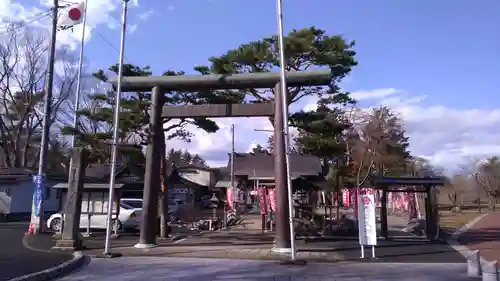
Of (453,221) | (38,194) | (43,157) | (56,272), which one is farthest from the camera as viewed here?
(453,221)

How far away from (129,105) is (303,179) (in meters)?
9.11

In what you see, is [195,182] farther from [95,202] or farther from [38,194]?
[38,194]

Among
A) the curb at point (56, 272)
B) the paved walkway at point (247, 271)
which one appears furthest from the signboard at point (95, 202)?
the curb at point (56, 272)

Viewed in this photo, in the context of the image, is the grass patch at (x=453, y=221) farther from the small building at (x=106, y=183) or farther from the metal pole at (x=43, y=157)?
the metal pole at (x=43, y=157)

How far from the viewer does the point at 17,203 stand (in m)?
34.1

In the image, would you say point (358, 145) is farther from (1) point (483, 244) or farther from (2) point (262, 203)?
(1) point (483, 244)

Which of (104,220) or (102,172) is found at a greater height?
(102,172)

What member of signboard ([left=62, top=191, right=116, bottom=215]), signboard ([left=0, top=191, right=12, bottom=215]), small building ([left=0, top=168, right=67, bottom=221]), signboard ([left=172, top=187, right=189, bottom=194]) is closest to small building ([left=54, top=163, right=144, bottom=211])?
signboard ([left=62, top=191, right=116, bottom=215])

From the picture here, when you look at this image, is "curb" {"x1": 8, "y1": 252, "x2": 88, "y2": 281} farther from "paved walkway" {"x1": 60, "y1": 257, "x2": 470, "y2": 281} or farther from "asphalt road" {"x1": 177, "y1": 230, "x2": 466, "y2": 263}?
"asphalt road" {"x1": 177, "y1": 230, "x2": 466, "y2": 263}

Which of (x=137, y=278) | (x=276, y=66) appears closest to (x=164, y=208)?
(x=276, y=66)

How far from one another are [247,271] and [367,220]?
15.9 ft

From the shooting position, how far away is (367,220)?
46.9ft

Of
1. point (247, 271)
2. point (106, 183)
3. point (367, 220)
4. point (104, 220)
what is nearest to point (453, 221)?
point (367, 220)

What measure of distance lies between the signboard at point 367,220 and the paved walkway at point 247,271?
4.65 ft
